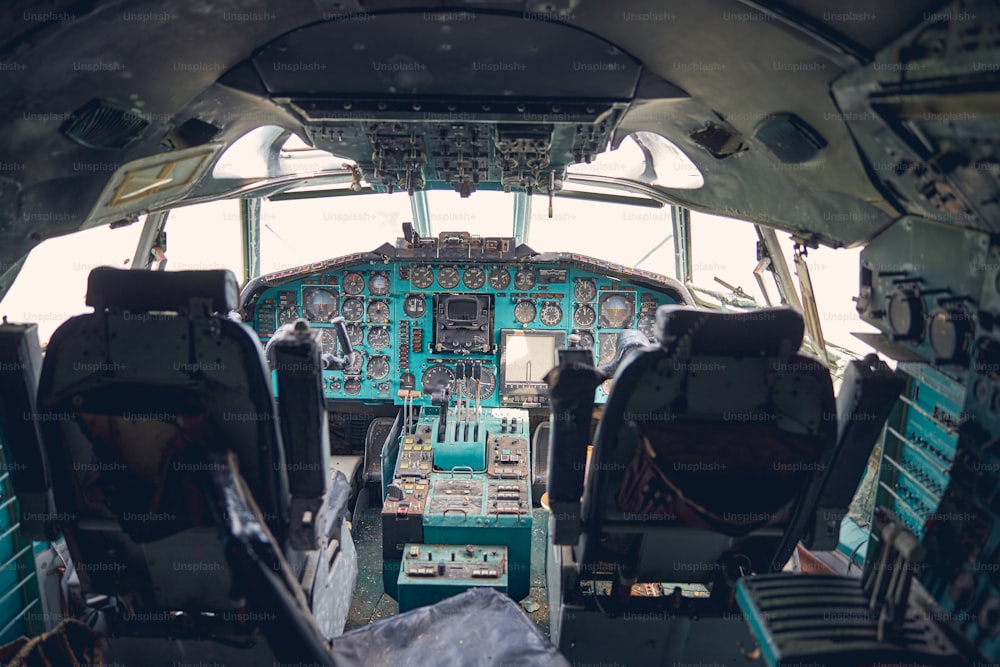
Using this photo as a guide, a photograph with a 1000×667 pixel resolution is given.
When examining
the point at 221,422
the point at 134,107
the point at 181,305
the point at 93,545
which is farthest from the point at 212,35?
the point at 93,545

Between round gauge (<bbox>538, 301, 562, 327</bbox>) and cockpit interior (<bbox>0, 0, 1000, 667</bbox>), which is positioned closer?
cockpit interior (<bbox>0, 0, 1000, 667</bbox>)

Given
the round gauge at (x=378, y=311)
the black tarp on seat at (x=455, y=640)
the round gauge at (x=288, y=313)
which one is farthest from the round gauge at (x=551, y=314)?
the black tarp on seat at (x=455, y=640)

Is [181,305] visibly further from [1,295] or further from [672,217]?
[672,217]

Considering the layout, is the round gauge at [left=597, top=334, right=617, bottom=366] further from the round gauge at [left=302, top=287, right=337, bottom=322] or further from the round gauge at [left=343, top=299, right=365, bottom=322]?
the round gauge at [left=302, top=287, right=337, bottom=322]

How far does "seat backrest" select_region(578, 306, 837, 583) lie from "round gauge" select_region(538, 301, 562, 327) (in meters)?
2.99

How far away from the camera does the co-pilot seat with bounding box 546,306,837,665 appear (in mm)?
2016

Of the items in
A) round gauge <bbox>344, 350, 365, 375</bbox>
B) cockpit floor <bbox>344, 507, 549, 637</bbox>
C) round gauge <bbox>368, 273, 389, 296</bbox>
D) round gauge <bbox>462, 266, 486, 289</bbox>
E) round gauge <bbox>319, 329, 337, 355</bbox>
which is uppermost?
round gauge <bbox>462, 266, 486, 289</bbox>

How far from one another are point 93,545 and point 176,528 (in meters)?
Result: 0.45

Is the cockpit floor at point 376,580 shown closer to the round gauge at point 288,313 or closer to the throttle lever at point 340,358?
the throttle lever at point 340,358

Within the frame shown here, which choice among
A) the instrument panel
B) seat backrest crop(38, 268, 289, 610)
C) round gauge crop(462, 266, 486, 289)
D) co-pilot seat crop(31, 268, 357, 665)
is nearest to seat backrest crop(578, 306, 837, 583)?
co-pilot seat crop(31, 268, 357, 665)

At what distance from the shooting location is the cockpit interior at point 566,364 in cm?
169

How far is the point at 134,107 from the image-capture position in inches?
80.2

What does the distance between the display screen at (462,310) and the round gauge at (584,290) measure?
0.80 metres

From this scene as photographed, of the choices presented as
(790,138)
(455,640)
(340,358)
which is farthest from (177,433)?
(790,138)
